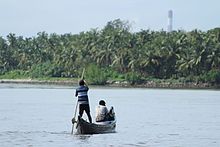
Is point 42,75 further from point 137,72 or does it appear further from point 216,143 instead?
point 216,143

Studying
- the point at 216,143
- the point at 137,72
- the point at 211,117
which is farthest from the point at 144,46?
the point at 216,143

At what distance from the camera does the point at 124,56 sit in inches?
4879

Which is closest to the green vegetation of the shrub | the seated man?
the shrub

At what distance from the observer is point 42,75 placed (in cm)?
14512

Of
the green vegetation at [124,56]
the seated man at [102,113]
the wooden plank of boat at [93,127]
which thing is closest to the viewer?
the wooden plank of boat at [93,127]

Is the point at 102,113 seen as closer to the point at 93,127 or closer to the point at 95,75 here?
the point at 93,127

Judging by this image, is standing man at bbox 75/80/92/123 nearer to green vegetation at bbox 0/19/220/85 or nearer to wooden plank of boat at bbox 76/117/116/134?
wooden plank of boat at bbox 76/117/116/134

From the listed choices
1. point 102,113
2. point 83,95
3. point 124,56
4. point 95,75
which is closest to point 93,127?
point 102,113

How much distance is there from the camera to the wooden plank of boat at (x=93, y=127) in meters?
27.6

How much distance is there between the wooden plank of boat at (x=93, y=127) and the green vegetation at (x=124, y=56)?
86.4m

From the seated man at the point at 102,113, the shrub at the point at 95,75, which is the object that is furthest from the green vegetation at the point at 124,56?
the seated man at the point at 102,113

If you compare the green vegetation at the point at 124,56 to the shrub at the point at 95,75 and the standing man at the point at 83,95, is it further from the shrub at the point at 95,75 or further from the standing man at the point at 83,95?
the standing man at the point at 83,95

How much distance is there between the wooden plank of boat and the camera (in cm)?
2758

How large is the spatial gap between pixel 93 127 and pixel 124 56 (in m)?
96.0
